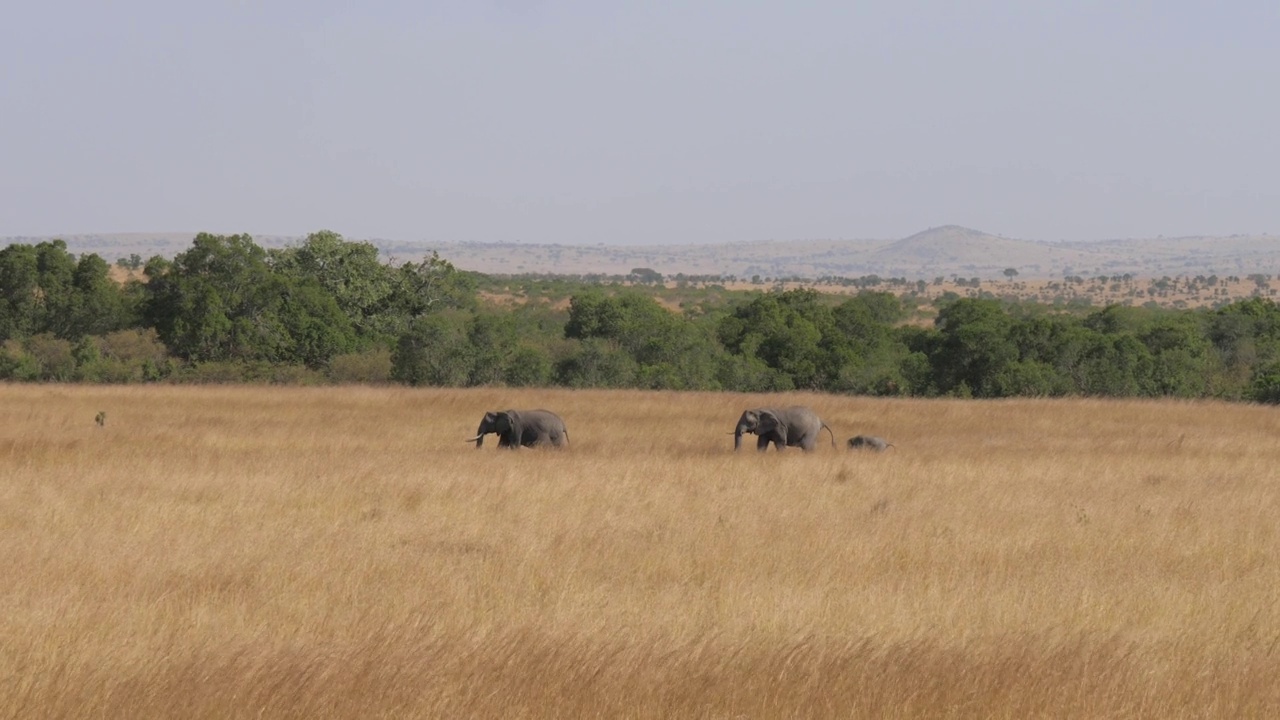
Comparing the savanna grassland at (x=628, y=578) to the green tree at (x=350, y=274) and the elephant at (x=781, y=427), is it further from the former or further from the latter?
the green tree at (x=350, y=274)

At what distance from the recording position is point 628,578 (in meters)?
11.1

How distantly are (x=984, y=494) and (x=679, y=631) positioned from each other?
8.73m

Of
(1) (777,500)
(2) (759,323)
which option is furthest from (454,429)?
(2) (759,323)

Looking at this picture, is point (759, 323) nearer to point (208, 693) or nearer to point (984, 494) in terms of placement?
point (984, 494)

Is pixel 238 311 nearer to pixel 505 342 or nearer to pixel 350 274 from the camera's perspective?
pixel 350 274

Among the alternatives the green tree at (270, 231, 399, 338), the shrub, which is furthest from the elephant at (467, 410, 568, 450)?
the green tree at (270, 231, 399, 338)

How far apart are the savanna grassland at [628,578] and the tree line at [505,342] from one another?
15772mm

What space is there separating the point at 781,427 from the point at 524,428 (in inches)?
169

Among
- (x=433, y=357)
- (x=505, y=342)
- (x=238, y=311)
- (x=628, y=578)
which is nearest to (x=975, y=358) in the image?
(x=505, y=342)

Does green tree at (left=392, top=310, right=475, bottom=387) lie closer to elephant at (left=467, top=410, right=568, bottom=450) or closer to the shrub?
the shrub

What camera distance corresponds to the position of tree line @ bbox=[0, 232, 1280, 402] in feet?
127

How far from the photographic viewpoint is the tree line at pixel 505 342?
127ft

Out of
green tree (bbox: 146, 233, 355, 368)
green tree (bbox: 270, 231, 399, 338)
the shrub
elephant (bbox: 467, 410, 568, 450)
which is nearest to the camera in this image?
elephant (bbox: 467, 410, 568, 450)

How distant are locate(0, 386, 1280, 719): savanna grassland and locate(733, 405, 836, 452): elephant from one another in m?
0.86
